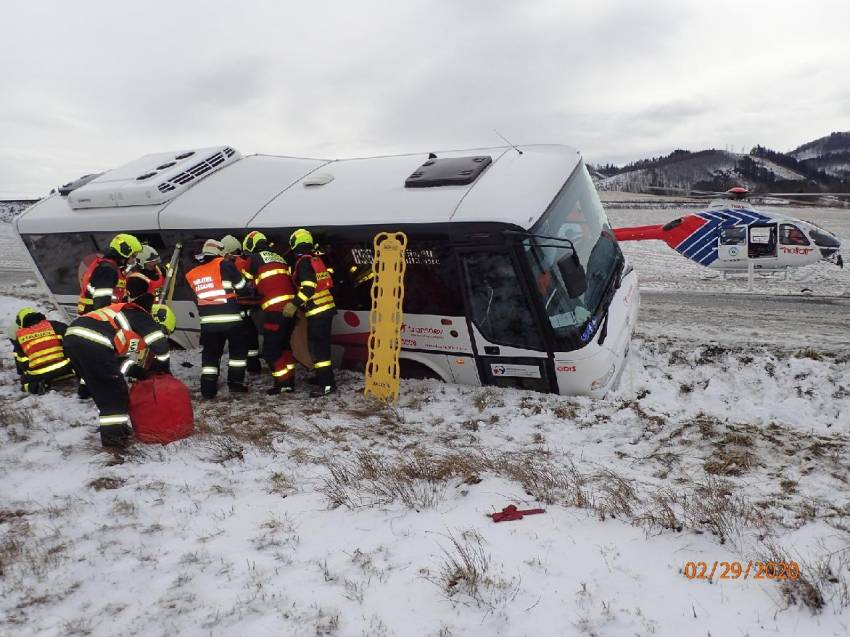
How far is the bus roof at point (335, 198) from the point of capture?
20.6 feet

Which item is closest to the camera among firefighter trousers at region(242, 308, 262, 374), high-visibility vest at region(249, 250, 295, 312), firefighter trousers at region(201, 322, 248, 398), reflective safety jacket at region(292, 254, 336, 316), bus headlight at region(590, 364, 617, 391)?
bus headlight at region(590, 364, 617, 391)

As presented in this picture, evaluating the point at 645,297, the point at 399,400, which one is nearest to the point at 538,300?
the point at 399,400

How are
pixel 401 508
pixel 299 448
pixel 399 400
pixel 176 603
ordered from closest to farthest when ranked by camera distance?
pixel 176 603, pixel 401 508, pixel 299 448, pixel 399 400

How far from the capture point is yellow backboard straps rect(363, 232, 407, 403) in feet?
20.9

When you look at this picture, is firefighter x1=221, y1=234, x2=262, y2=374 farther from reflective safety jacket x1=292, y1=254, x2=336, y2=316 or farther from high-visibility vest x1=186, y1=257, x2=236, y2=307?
reflective safety jacket x1=292, y1=254, x2=336, y2=316

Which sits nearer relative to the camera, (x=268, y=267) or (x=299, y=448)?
(x=299, y=448)

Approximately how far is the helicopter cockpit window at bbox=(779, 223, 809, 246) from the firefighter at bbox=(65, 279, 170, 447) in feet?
47.5

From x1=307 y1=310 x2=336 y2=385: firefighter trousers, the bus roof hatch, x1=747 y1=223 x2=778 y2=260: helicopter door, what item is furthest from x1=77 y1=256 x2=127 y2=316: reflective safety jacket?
x1=747 y1=223 x2=778 y2=260: helicopter door

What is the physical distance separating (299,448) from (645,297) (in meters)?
9.55

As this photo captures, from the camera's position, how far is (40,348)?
7254 mm

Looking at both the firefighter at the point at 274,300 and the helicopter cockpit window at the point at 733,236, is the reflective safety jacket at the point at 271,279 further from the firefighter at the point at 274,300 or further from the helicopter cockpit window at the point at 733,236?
the helicopter cockpit window at the point at 733,236

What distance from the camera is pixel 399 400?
6.76 meters

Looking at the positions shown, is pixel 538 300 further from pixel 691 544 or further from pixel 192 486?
pixel 192 486

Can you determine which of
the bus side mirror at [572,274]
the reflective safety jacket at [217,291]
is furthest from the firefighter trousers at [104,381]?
the bus side mirror at [572,274]
